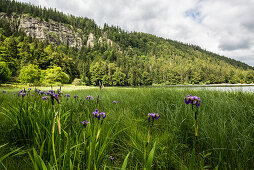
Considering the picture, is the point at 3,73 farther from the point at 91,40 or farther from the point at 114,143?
the point at 91,40

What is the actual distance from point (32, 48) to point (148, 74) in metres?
63.7

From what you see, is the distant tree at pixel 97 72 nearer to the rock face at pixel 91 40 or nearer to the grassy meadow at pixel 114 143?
the grassy meadow at pixel 114 143

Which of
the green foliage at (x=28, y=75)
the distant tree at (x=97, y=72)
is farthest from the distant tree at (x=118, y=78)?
the green foliage at (x=28, y=75)

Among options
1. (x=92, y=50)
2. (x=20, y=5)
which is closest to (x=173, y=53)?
(x=92, y=50)

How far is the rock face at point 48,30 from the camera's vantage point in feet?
351

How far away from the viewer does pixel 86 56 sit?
103875 mm

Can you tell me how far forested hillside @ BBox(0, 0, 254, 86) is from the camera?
45.0 m

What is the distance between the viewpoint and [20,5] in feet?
386

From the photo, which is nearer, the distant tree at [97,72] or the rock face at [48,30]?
the distant tree at [97,72]

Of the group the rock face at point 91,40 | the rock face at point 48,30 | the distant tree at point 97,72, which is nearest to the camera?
the distant tree at point 97,72

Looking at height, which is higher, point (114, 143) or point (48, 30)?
point (48, 30)

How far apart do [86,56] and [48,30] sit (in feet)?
176

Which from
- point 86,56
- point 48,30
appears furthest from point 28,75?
point 48,30

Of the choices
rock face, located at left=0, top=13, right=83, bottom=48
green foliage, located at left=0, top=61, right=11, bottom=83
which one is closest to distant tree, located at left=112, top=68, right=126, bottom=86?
green foliage, located at left=0, top=61, right=11, bottom=83
